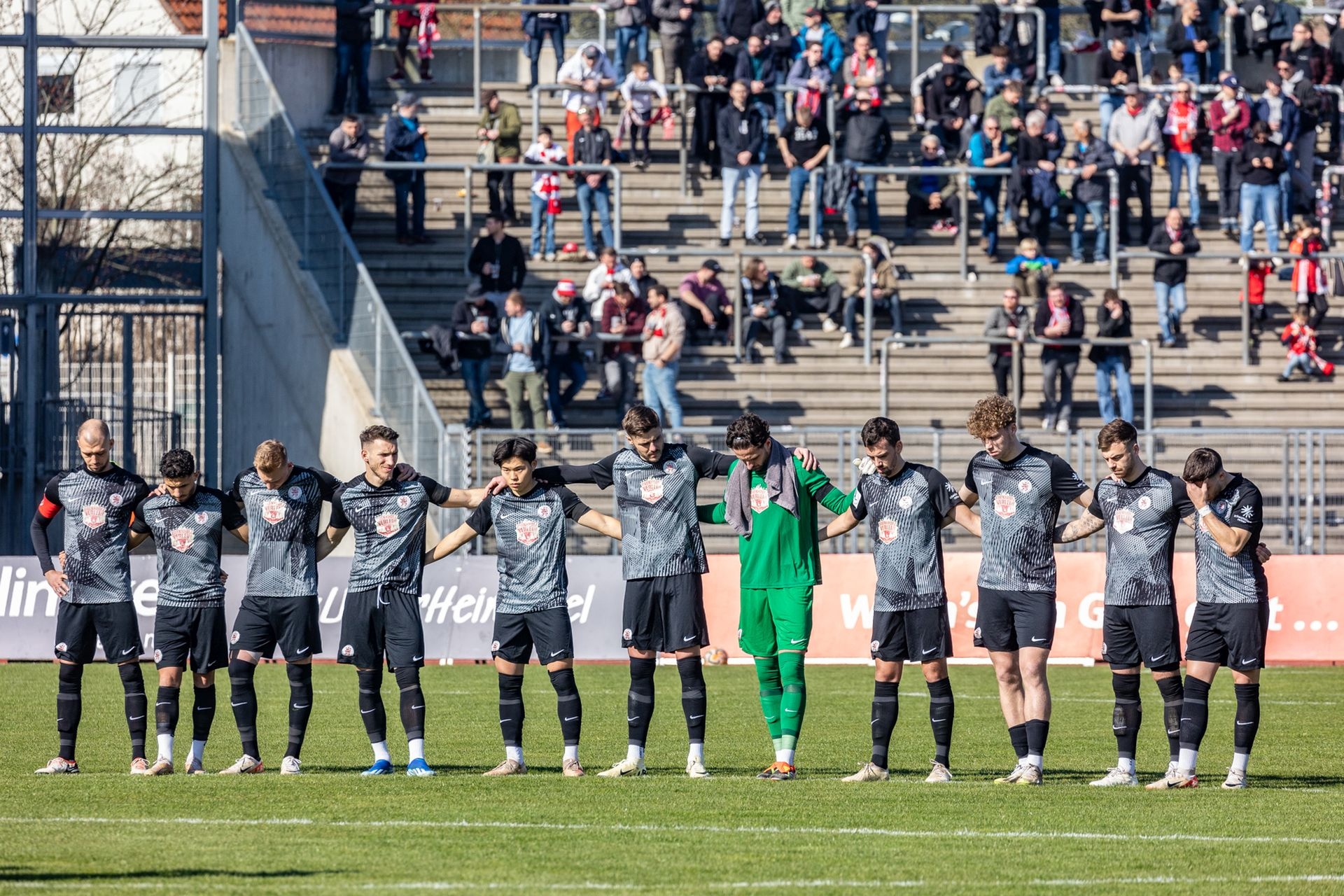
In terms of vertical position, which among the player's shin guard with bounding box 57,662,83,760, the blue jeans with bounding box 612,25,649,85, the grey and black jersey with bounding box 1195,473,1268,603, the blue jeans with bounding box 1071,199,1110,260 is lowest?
the player's shin guard with bounding box 57,662,83,760

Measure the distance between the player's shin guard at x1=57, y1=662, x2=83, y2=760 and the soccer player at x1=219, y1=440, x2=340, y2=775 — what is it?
1045 millimetres

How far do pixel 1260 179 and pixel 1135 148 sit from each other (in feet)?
5.76

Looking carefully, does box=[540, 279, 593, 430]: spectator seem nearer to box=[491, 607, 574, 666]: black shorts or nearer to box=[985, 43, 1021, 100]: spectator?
box=[985, 43, 1021, 100]: spectator

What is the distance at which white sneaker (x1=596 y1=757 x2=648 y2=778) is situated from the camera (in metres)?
12.1

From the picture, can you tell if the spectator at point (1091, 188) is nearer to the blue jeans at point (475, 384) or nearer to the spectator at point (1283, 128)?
the spectator at point (1283, 128)

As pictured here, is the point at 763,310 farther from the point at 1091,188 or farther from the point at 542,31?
the point at 542,31

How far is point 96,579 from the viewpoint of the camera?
42.2ft

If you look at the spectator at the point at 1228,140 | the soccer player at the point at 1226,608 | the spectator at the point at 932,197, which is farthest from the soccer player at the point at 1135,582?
the spectator at the point at 1228,140

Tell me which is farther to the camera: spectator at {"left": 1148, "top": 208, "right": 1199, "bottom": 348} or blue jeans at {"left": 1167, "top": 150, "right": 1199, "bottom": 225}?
blue jeans at {"left": 1167, "top": 150, "right": 1199, "bottom": 225}

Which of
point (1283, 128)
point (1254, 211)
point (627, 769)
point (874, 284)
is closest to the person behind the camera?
point (627, 769)

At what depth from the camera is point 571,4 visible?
31016mm

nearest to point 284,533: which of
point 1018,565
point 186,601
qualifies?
point 186,601

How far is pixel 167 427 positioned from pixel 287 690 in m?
10.6

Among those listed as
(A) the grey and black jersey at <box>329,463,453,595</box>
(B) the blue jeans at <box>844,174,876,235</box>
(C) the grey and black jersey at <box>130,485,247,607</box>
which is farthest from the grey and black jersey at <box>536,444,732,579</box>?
(B) the blue jeans at <box>844,174,876,235</box>
